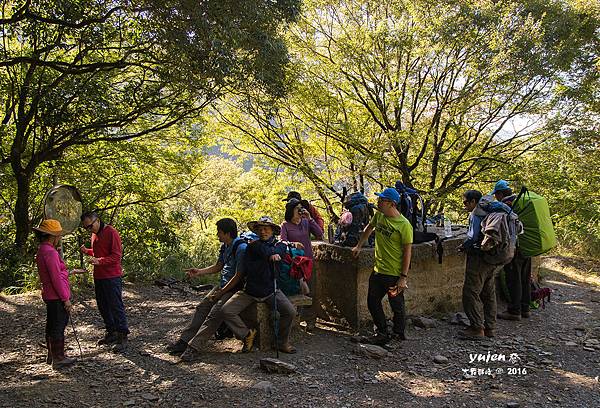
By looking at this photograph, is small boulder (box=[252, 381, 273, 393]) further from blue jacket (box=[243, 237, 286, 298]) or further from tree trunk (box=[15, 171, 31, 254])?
tree trunk (box=[15, 171, 31, 254])

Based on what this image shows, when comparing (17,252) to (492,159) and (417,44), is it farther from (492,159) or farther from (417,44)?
(492,159)

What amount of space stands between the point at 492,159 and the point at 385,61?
399 cm

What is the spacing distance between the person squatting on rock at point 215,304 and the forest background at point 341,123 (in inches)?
155

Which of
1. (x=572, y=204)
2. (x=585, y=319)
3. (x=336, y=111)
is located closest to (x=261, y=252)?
(x=585, y=319)

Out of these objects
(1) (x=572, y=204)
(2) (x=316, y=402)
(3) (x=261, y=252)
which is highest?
(1) (x=572, y=204)

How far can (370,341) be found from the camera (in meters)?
5.34

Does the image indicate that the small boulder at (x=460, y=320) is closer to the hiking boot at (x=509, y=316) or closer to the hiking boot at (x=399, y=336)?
the hiking boot at (x=509, y=316)

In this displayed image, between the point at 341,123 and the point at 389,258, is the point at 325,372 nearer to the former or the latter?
the point at 389,258

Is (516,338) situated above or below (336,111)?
below

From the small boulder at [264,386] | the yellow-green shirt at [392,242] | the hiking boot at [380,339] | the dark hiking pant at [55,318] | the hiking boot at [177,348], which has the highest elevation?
the yellow-green shirt at [392,242]

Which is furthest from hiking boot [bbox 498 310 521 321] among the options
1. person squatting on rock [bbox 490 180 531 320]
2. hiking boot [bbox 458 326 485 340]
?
hiking boot [bbox 458 326 485 340]

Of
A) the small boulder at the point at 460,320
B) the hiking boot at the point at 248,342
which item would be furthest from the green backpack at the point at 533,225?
the hiking boot at the point at 248,342

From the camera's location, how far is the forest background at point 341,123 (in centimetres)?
942

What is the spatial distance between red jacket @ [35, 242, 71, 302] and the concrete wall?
3.29 meters
